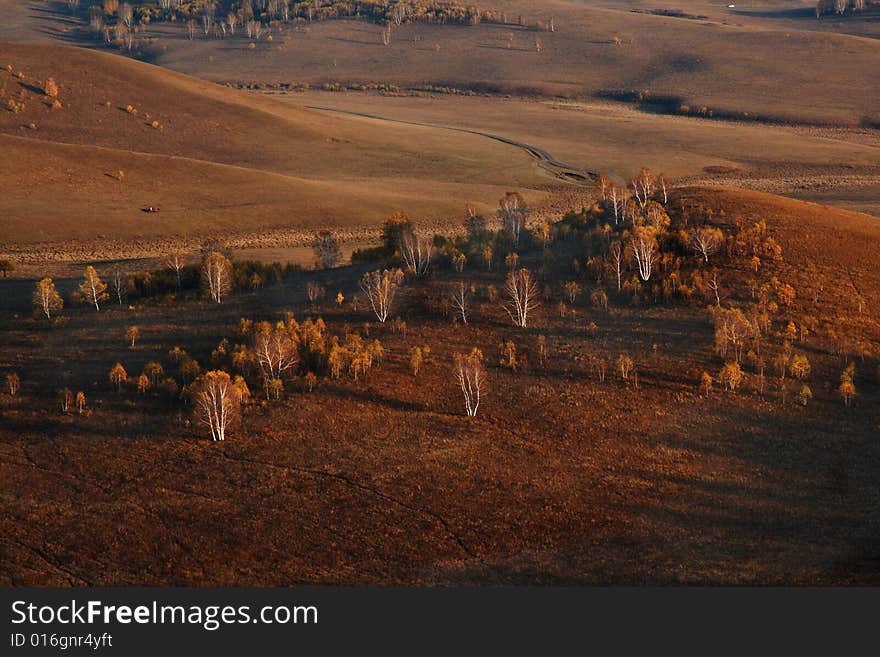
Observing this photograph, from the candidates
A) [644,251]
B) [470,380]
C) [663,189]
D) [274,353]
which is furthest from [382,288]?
[663,189]

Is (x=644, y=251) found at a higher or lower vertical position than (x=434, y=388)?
higher

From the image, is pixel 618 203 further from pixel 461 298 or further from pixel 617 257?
pixel 461 298

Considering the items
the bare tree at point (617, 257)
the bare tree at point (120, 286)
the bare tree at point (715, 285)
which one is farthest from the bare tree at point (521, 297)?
the bare tree at point (120, 286)

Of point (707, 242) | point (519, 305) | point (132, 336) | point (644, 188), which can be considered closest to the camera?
point (132, 336)

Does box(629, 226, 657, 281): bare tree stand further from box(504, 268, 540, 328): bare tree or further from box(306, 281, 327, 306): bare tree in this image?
box(306, 281, 327, 306): bare tree

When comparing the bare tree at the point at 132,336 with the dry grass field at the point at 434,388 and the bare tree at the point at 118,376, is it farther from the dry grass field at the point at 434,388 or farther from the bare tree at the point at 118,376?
the bare tree at the point at 118,376

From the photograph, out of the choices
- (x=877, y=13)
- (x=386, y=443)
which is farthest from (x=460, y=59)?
(x=386, y=443)

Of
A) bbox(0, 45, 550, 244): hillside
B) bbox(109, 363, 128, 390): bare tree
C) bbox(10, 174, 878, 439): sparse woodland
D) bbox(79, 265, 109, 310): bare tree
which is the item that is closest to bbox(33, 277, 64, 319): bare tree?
bbox(10, 174, 878, 439): sparse woodland
